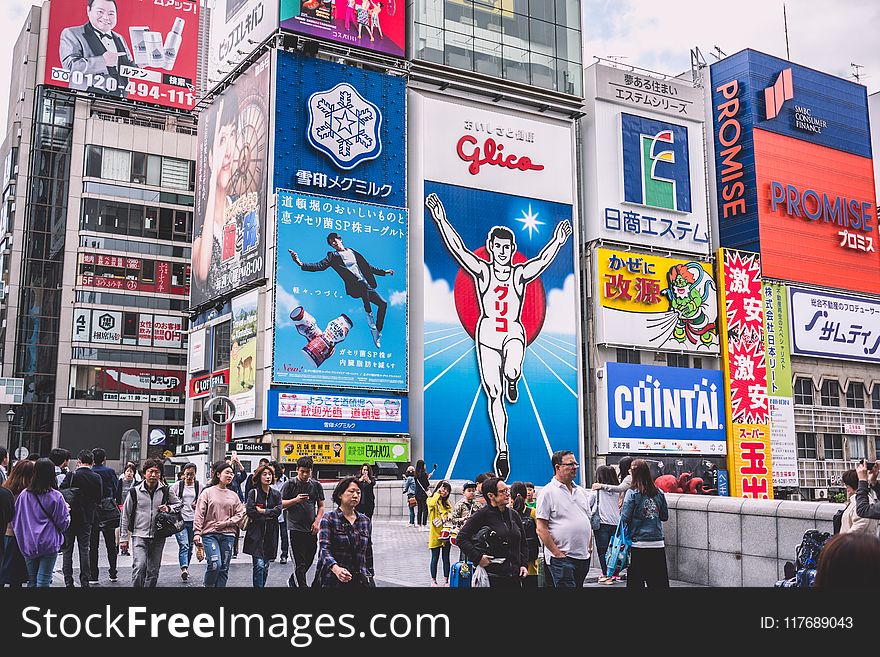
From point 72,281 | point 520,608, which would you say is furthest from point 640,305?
point 520,608

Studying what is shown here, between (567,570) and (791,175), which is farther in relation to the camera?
(791,175)

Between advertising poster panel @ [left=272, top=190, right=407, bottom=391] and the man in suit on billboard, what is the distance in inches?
1238

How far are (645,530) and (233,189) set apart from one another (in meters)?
39.4

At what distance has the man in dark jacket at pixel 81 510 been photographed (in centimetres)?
1370

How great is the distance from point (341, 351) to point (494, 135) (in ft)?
46.4

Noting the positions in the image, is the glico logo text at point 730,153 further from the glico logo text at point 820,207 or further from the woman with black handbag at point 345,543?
the woman with black handbag at point 345,543

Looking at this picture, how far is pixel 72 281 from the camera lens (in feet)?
215

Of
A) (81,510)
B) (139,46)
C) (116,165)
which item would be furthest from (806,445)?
(81,510)

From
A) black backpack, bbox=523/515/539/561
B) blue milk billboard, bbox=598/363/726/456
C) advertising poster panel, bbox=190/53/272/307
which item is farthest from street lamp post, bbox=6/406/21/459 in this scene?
black backpack, bbox=523/515/539/561

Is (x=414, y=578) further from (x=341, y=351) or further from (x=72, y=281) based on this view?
(x=72, y=281)

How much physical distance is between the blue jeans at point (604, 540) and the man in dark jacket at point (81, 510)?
24.3 feet

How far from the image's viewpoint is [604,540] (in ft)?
51.1

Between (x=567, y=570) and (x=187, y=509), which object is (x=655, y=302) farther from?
(x=567, y=570)

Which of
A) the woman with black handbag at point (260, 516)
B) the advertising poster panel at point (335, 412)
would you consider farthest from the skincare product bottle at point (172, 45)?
the woman with black handbag at point (260, 516)
